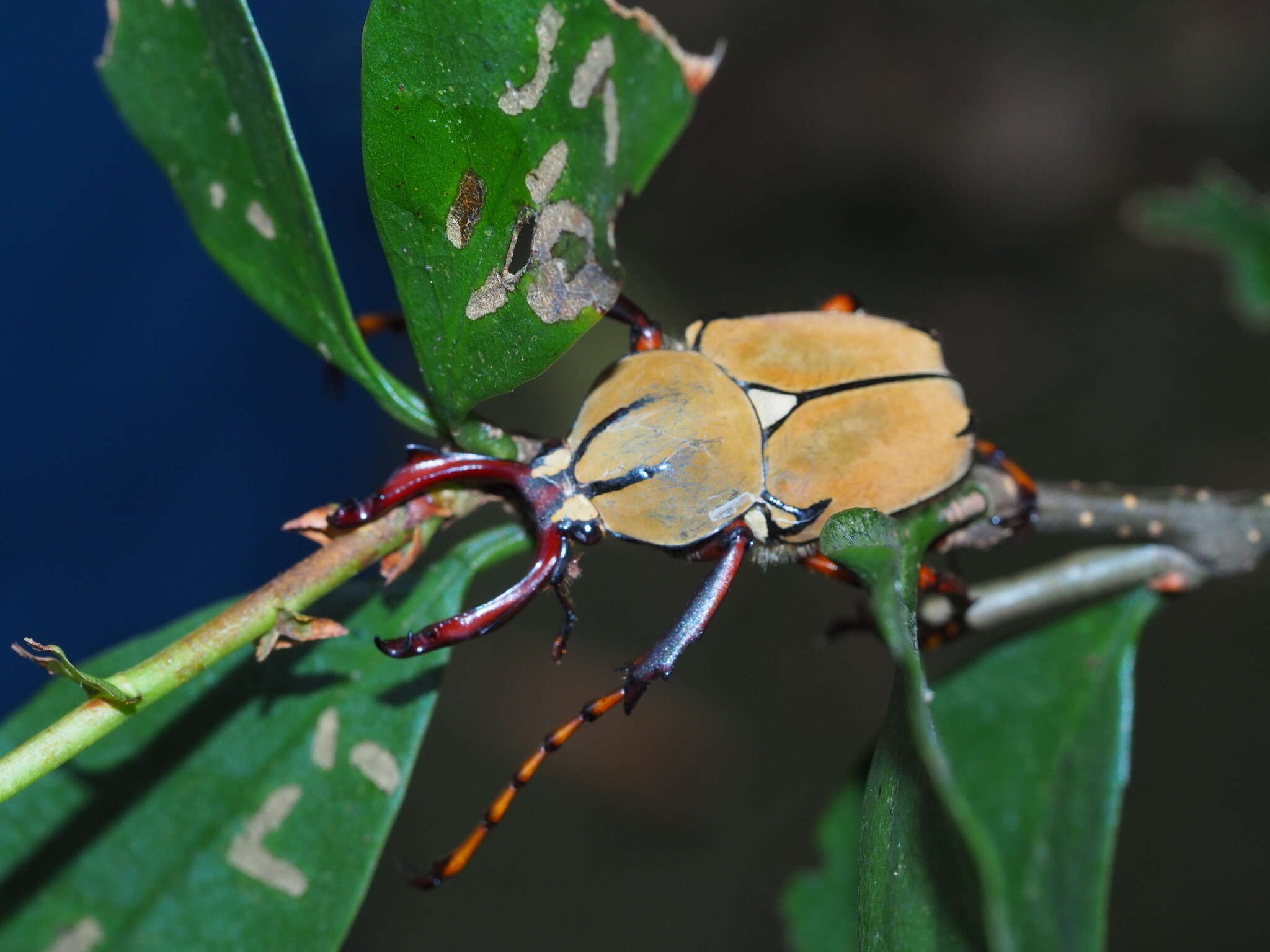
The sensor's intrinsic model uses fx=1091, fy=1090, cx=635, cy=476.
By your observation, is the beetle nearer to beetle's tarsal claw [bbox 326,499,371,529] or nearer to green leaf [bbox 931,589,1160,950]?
beetle's tarsal claw [bbox 326,499,371,529]

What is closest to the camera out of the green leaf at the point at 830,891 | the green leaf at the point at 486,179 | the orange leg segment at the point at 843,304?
the green leaf at the point at 486,179

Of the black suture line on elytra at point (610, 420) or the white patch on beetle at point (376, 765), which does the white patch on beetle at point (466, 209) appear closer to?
the black suture line on elytra at point (610, 420)

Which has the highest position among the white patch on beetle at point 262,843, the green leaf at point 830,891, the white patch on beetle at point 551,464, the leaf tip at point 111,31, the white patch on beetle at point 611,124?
the leaf tip at point 111,31

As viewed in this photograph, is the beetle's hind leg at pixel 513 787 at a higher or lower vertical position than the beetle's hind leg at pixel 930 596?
lower

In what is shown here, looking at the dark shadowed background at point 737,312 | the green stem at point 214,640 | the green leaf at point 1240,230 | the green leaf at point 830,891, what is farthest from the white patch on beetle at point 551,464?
the dark shadowed background at point 737,312

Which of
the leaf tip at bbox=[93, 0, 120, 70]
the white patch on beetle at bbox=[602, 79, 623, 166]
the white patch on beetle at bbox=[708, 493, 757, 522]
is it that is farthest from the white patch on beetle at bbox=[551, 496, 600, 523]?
the leaf tip at bbox=[93, 0, 120, 70]

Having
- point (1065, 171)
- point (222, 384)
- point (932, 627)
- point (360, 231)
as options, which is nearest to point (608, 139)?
point (932, 627)

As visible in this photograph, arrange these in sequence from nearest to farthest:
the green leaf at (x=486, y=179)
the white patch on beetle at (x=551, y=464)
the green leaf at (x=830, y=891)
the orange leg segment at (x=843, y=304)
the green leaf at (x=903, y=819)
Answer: the green leaf at (x=903, y=819), the green leaf at (x=486, y=179), the white patch on beetle at (x=551, y=464), the orange leg segment at (x=843, y=304), the green leaf at (x=830, y=891)
